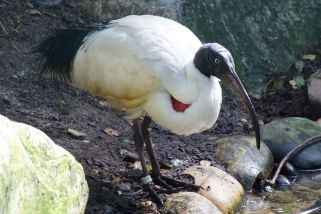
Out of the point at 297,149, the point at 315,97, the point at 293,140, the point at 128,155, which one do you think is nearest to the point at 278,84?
the point at 315,97

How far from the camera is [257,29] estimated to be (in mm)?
8555

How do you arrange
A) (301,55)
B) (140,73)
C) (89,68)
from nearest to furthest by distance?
(140,73) < (89,68) < (301,55)

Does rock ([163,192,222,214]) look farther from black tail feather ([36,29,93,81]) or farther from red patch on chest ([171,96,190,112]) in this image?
black tail feather ([36,29,93,81])

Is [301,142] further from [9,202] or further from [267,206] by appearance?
[9,202]

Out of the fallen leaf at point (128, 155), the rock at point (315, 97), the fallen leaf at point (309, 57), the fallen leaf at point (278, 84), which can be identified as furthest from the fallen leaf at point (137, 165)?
the fallen leaf at point (309, 57)

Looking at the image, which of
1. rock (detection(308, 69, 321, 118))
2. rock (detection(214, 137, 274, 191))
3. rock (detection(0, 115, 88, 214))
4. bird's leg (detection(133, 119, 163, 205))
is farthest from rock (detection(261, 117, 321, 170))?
rock (detection(0, 115, 88, 214))

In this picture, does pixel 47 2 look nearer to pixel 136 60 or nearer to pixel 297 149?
pixel 136 60

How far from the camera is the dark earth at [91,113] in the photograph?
5957mm

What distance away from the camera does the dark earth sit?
596 cm

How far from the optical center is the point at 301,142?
706cm

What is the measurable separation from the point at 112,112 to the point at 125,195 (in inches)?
57.9

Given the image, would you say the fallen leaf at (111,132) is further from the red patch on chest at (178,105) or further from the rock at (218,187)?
the red patch on chest at (178,105)

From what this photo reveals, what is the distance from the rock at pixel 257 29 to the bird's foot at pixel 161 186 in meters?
2.41

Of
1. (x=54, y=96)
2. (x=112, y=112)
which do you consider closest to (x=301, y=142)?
(x=112, y=112)
